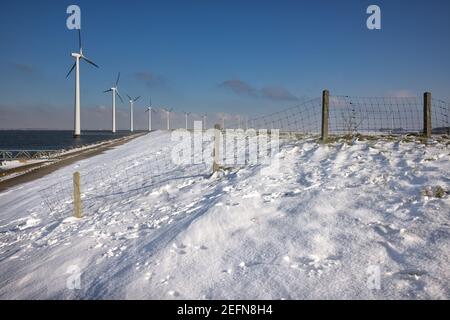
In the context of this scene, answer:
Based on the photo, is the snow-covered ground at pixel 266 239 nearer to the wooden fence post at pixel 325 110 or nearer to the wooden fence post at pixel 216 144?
the wooden fence post at pixel 216 144

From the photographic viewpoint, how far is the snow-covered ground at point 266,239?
4.61 meters

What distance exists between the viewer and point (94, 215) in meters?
9.81

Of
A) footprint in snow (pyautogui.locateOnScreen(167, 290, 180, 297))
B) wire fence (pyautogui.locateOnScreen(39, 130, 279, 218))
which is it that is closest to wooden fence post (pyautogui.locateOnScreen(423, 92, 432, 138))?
wire fence (pyautogui.locateOnScreen(39, 130, 279, 218))

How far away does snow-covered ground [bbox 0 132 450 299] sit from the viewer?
4.61m

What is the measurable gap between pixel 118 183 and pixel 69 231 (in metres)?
5.70

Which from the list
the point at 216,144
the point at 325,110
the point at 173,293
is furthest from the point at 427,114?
the point at 173,293

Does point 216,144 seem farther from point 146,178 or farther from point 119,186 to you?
point 119,186

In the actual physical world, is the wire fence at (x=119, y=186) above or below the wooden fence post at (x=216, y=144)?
below

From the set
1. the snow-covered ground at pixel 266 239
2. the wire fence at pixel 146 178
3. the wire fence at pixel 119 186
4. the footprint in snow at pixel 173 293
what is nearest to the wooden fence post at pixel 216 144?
the wire fence at pixel 146 178

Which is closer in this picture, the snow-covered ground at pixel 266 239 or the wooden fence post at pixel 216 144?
the snow-covered ground at pixel 266 239

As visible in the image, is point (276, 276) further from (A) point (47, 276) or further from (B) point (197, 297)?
(A) point (47, 276)

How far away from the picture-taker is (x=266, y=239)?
19.3 feet

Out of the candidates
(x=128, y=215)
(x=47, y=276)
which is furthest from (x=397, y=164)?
(x=47, y=276)
